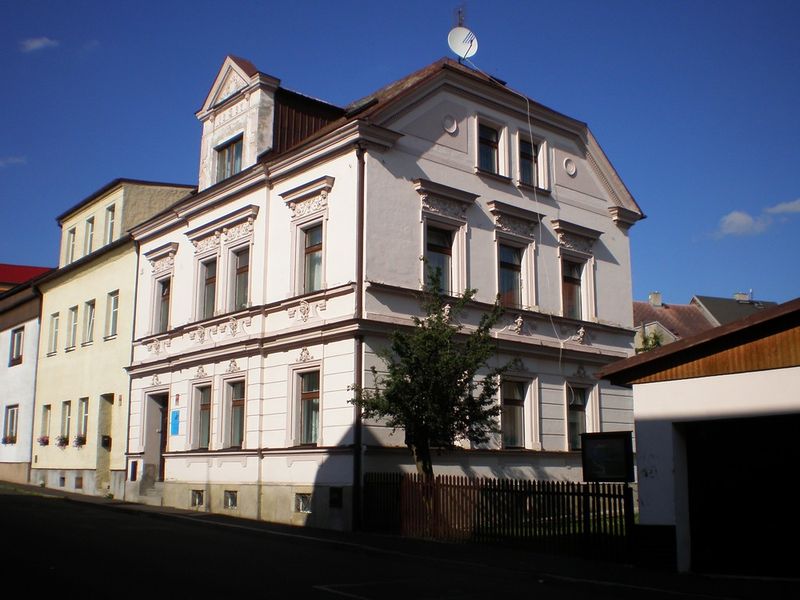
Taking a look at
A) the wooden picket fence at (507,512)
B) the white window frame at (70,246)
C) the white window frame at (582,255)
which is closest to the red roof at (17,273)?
the white window frame at (70,246)

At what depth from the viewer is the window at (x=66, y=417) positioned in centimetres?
3284

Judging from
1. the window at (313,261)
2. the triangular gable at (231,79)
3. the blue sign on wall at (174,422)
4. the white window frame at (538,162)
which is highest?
the triangular gable at (231,79)

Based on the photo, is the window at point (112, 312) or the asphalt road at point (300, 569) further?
the window at point (112, 312)

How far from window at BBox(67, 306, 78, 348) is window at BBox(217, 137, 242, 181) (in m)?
11.0

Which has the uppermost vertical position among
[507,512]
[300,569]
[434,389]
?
[434,389]

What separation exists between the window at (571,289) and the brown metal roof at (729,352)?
11.1 m

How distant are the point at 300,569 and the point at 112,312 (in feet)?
67.3

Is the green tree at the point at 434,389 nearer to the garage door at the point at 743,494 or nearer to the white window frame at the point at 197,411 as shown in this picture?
the garage door at the point at 743,494

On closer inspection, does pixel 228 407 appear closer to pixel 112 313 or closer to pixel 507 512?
pixel 112 313

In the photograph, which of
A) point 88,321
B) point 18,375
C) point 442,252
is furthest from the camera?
point 18,375

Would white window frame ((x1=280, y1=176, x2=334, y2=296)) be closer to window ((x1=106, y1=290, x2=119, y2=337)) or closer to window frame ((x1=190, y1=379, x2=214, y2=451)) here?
window frame ((x1=190, y1=379, x2=214, y2=451))

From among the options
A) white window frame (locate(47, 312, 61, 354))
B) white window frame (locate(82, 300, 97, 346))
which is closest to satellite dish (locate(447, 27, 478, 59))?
white window frame (locate(82, 300, 97, 346))

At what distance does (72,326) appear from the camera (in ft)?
112

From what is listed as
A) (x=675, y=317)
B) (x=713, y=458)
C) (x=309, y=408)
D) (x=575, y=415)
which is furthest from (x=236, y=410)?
(x=675, y=317)
